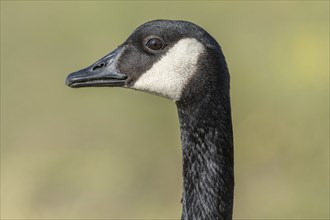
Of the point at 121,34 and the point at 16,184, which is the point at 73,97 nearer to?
the point at 121,34

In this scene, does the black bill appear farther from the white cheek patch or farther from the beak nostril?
the white cheek patch

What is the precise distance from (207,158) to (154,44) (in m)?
0.70

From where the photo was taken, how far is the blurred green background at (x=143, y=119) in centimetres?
1028

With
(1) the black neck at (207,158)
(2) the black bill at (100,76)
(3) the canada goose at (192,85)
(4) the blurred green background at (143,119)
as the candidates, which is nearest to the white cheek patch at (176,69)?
(3) the canada goose at (192,85)

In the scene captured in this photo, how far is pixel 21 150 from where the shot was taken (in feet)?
37.8

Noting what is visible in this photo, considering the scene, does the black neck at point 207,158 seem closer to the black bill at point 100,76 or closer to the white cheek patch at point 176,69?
the white cheek patch at point 176,69

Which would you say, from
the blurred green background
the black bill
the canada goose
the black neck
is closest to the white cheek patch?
the canada goose

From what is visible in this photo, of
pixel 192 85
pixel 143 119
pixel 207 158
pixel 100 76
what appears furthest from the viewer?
pixel 143 119

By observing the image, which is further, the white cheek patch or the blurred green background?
the blurred green background

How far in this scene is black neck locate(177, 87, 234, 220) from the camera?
5504mm

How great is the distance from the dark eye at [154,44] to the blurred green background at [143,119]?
448 cm

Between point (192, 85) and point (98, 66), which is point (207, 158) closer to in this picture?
point (192, 85)

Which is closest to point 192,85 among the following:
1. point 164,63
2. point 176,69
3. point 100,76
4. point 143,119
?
point 176,69

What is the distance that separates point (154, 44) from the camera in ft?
18.5
